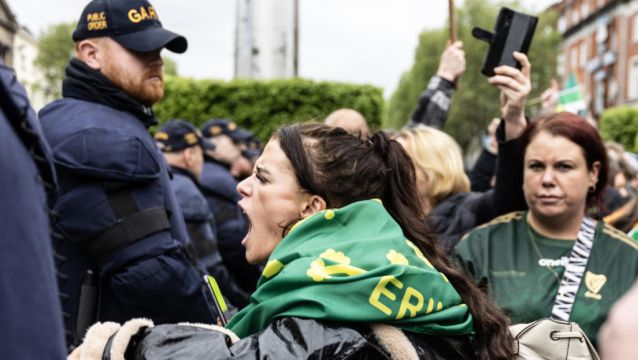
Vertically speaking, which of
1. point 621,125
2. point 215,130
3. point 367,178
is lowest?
point 621,125

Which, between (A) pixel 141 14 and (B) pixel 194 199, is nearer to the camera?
(A) pixel 141 14

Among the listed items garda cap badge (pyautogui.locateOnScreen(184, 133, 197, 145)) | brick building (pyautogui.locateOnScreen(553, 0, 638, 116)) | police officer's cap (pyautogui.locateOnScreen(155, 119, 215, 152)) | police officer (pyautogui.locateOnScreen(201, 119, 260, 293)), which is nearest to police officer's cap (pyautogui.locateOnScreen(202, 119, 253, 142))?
police officer (pyautogui.locateOnScreen(201, 119, 260, 293))

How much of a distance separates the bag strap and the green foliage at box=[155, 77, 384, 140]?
627cm

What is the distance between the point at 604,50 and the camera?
170 ft

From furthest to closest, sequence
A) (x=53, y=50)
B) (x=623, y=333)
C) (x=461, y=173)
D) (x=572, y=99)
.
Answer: (x=53, y=50) → (x=572, y=99) → (x=461, y=173) → (x=623, y=333)

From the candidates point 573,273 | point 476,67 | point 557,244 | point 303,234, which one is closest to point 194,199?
point 557,244

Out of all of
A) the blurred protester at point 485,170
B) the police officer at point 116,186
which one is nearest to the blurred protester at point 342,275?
the police officer at point 116,186

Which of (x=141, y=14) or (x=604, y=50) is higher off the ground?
(x=141, y=14)

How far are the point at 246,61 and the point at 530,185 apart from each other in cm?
700

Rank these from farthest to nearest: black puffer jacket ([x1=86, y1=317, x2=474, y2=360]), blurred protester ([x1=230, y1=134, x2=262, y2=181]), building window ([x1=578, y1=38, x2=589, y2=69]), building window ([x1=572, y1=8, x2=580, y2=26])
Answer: building window ([x1=572, y1=8, x2=580, y2=26]) < building window ([x1=578, y1=38, x2=589, y2=69]) < blurred protester ([x1=230, y1=134, x2=262, y2=181]) < black puffer jacket ([x1=86, y1=317, x2=474, y2=360])

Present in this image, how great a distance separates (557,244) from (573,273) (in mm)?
192

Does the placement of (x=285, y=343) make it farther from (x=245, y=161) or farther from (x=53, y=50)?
(x=53, y=50)

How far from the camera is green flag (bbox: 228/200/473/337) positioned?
1704mm

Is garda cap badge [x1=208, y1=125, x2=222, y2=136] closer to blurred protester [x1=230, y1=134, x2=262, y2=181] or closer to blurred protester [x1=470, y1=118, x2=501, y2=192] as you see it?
blurred protester [x1=230, y1=134, x2=262, y2=181]
